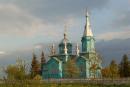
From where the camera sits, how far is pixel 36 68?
318 ft

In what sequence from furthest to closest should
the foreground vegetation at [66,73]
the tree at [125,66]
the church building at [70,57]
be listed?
the church building at [70,57]
the tree at [125,66]
the foreground vegetation at [66,73]

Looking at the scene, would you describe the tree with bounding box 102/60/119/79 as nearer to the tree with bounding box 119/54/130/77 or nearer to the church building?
the tree with bounding box 119/54/130/77

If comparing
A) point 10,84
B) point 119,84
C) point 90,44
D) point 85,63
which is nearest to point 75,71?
point 85,63

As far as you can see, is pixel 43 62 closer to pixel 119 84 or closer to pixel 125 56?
pixel 125 56

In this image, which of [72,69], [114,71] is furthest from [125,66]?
[72,69]

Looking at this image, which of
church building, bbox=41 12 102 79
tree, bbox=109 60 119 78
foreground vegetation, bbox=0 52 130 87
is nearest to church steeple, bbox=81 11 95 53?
church building, bbox=41 12 102 79

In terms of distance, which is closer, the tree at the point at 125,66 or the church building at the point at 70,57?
the tree at the point at 125,66

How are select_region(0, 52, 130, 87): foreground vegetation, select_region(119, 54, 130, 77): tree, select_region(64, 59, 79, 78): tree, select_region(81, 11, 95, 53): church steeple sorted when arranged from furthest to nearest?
select_region(81, 11, 95, 53): church steeple < select_region(64, 59, 79, 78): tree < select_region(119, 54, 130, 77): tree < select_region(0, 52, 130, 87): foreground vegetation

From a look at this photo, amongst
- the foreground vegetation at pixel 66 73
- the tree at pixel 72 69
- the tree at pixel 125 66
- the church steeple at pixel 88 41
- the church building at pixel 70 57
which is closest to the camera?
the foreground vegetation at pixel 66 73

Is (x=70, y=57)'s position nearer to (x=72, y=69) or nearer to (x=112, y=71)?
(x=72, y=69)

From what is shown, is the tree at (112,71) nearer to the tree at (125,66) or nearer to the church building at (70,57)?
the tree at (125,66)

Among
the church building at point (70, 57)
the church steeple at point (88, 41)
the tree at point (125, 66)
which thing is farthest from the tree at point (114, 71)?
the church steeple at point (88, 41)

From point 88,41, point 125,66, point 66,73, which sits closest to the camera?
point 125,66

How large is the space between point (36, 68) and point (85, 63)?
14.3 meters
